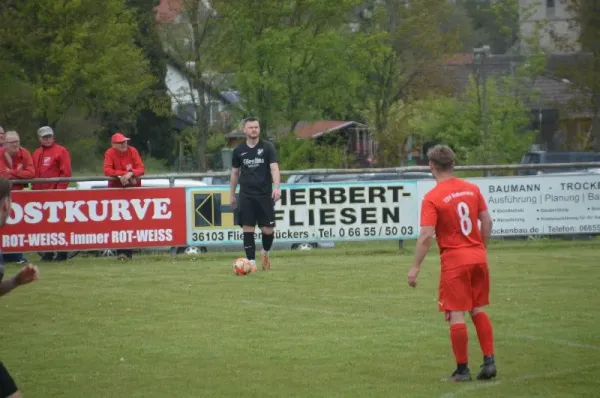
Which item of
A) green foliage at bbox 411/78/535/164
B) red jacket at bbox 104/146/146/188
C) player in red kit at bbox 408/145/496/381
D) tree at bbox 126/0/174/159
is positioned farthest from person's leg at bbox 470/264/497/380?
green foliage at bbox 411/78/535/164

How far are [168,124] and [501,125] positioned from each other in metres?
23.2

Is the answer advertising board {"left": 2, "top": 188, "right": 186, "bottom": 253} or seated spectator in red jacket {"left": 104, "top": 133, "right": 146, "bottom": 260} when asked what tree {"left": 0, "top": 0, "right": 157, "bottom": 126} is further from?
advertising board {"left": 2, "top": 188, "right": 186, "bottom": 253}

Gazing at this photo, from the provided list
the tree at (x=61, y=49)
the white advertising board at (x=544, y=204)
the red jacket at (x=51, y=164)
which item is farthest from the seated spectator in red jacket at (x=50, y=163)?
the tree at (x=61, y=49)

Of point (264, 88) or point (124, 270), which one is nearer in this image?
point (124, 270)

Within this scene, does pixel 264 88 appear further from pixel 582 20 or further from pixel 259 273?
pixel 259 273

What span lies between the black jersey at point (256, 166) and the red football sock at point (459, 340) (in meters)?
8.69

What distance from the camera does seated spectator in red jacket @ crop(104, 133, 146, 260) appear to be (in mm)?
20562

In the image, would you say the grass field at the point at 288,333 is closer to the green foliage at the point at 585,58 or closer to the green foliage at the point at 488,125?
the green foliage at the point at 585,58

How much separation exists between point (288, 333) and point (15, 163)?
10458mm

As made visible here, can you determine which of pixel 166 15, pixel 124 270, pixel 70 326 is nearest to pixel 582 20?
pixel 166 15

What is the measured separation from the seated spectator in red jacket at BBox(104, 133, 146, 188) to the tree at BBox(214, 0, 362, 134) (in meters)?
20.6

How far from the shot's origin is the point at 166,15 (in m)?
51.3

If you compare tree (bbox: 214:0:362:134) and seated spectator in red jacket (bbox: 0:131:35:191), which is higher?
tree (bbox: 214:0:362:134)

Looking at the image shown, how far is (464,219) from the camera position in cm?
919
